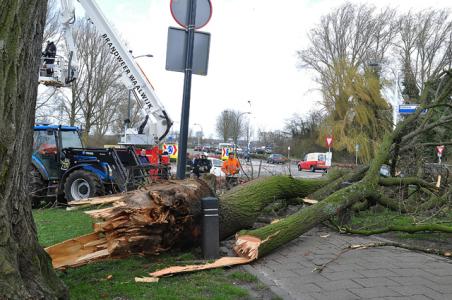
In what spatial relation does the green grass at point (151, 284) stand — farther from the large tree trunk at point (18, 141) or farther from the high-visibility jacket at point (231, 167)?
the high-visibility jacket at point (231, 167)

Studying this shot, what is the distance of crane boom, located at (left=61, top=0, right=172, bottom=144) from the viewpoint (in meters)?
13.1

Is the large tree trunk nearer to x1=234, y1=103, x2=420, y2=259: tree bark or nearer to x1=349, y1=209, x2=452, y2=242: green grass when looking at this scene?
x1=234, y1=103, x2=420, y2=259: tree bark

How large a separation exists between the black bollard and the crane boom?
25.2 feet

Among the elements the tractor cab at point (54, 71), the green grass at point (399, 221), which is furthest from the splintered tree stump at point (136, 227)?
the tractor cab at point (54, 71)

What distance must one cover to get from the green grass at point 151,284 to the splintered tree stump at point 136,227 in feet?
0.45

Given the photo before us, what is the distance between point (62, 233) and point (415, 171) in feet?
23.8

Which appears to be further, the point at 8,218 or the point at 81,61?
the point at 81,61

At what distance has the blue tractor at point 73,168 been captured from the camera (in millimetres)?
12023

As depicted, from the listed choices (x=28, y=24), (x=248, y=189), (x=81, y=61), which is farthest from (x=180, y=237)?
(x=81, y=61)

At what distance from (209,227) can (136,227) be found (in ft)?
3.24

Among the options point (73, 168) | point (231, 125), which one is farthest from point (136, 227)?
point (231, 125)

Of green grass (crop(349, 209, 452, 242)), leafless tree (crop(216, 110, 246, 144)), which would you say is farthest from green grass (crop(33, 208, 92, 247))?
leafless tree (crop(216, 110, 246, 144))

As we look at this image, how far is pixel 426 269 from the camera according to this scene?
5.51 metres

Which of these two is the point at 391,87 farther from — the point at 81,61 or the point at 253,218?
the point at 253,218
